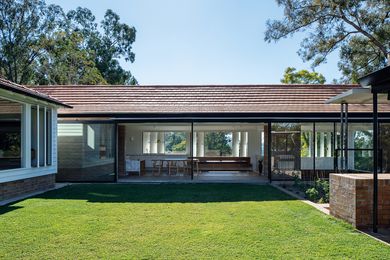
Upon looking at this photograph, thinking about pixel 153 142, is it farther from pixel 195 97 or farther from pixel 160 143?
pixel 195 97

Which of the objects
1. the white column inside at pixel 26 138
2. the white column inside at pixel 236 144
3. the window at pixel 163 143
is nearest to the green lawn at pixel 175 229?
the white column inside at pixel 26 138

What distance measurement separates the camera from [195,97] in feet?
59.6

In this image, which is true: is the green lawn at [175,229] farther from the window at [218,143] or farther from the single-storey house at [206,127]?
the window at [218,143]

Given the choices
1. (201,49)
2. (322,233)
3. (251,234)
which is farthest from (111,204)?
(201,49)

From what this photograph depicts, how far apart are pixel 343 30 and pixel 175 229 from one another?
21.1 m

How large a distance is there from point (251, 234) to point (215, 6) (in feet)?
46.0

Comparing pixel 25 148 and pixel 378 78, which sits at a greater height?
pixel 378 78

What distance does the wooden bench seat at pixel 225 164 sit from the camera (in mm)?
17594

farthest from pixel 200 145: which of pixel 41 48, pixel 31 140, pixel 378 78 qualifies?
pixel 41 48

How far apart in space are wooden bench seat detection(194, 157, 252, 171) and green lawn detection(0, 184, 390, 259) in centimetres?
676

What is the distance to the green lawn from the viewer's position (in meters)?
5.56

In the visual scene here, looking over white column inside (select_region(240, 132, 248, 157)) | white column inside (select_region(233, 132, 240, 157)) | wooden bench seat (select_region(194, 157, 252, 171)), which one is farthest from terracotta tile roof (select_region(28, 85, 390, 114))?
white column inside (select_region(233, 132, 240, 157))

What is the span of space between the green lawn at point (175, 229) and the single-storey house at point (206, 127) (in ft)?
9.71

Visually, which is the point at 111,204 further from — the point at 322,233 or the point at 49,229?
the point at 322,233
